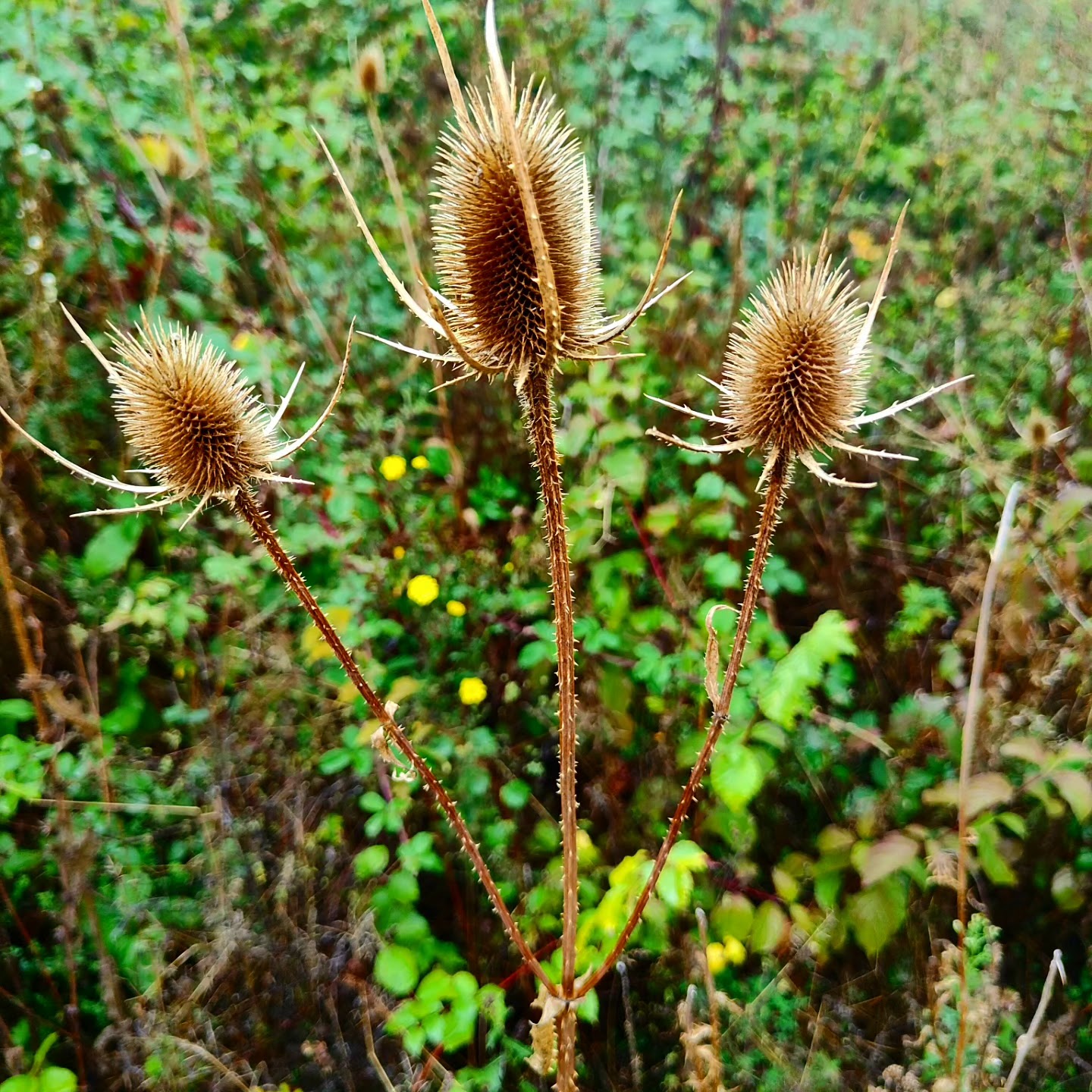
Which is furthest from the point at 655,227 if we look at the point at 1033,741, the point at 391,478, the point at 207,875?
the point at 207,875

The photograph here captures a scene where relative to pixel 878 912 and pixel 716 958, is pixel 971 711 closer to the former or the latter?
pixel 878 912

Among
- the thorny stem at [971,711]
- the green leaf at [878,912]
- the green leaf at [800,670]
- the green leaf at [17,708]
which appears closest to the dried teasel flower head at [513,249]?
the thorny stem at [971,711]

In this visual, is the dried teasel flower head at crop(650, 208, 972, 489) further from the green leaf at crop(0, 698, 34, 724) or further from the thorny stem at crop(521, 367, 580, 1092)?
the green leaf at crop(0, 698, 34, 724)

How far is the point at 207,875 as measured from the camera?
208 cm

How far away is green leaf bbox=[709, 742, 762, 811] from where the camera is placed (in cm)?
182

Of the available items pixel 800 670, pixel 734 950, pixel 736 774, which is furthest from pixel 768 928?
pixel 800 670

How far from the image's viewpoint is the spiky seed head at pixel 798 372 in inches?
45.6

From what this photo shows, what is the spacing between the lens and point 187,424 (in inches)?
45.0

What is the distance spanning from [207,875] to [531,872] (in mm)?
873

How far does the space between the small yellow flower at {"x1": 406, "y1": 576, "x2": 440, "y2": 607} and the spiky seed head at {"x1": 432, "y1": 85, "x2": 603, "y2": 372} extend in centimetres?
123

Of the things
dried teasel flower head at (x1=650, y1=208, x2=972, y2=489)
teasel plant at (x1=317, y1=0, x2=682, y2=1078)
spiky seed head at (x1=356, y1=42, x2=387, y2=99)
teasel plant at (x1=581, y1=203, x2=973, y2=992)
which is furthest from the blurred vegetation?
dried teasel flower head at (x1=650, y1=208, x2=972, y2=489)

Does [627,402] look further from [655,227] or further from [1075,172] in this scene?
[1075,172]

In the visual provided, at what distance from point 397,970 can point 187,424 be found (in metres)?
1.39

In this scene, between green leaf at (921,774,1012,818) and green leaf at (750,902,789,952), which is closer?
green leaf at (921,774,1012,818)
